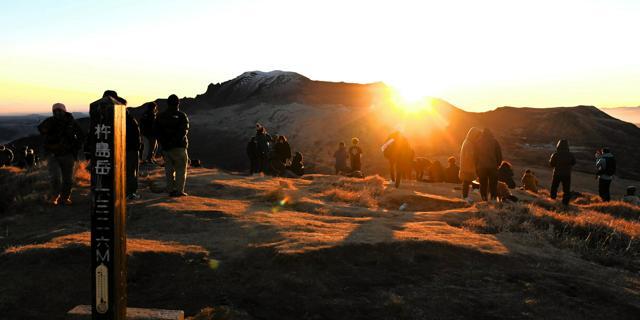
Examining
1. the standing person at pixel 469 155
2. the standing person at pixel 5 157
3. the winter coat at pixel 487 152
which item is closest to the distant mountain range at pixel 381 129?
the standing person at pixel 5 157

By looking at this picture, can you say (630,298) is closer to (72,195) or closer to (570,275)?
(570,275)

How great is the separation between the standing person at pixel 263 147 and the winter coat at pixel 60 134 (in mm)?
8796

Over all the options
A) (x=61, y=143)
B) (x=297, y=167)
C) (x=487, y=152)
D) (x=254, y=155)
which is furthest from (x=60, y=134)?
(x=297, y=167)

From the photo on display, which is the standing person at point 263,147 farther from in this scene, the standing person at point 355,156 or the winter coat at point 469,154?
the winter coat at point 469,154

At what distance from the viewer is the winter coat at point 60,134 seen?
8922mm

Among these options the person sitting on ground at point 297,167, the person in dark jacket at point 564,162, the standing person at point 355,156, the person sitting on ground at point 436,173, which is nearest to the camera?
the person in dark jacket at point 564,162

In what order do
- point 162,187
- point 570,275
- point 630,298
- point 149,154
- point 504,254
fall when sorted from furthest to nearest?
point 149,154
point 162,187
point 504,254
point 570,275
point 630,298

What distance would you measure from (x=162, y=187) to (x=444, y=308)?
8.80 metres

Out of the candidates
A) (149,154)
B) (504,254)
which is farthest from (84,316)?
(149,154)

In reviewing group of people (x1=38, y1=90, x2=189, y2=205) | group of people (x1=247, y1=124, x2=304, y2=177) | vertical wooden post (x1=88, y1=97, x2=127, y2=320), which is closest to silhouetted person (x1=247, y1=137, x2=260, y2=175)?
group of people (x1=247, y1=124, x2=304, y2=177)

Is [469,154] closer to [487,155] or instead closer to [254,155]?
[487,155]

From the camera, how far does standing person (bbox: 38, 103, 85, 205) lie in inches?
351

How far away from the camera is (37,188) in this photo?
1181 cm

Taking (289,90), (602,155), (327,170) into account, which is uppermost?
(289,90)
